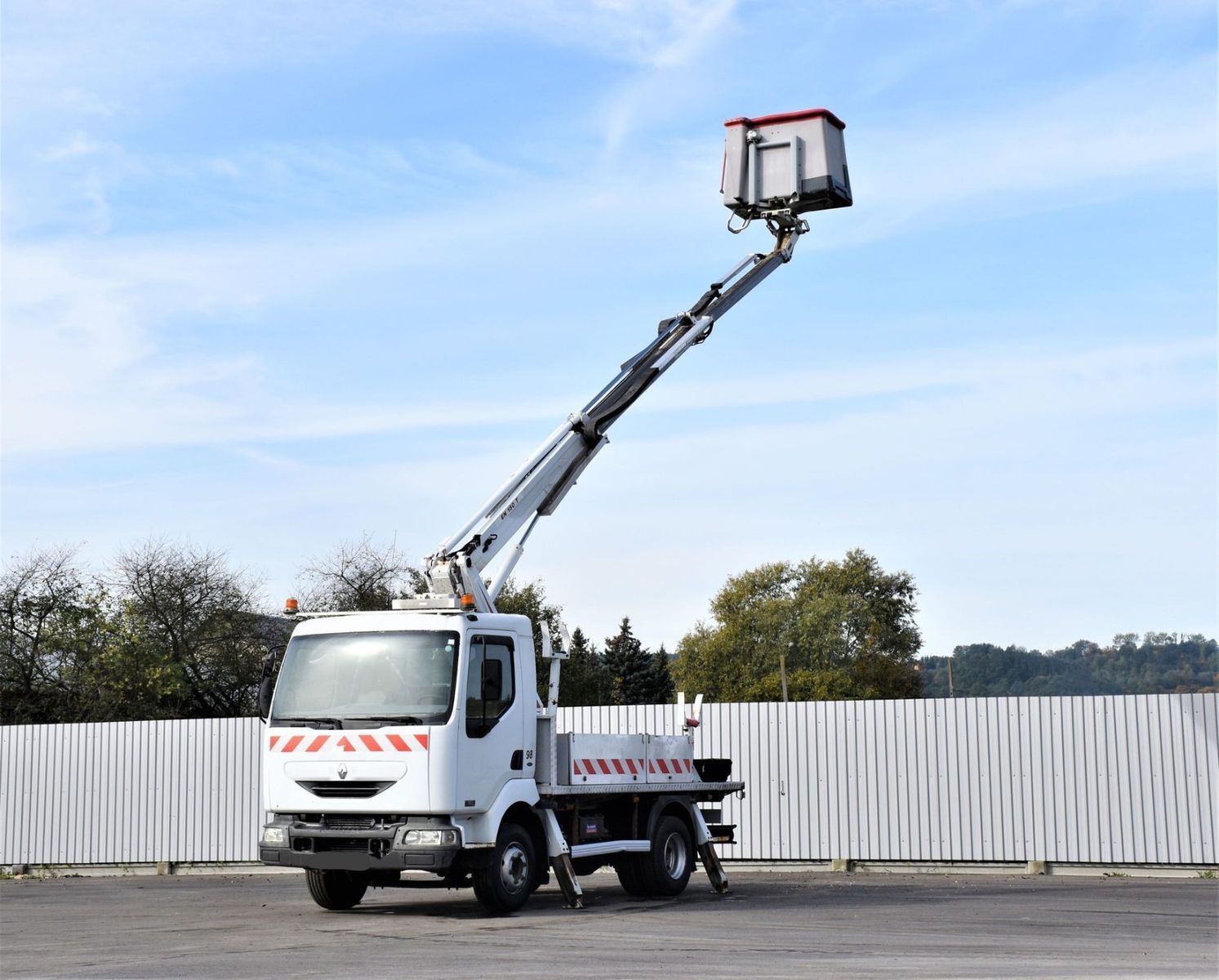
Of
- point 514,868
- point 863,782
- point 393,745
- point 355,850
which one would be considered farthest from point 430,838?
point 863,782

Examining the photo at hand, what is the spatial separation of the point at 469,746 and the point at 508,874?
1371mm

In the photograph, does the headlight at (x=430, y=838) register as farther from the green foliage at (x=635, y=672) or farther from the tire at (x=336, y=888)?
the green foliage at (x=635, y=672)

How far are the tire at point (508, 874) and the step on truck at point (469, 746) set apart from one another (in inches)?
0.7

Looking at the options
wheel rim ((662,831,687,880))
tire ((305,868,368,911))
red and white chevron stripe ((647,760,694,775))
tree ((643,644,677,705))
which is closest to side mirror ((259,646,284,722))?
tire ((305,868,368,911))

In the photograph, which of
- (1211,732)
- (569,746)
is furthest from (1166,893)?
(569,746)

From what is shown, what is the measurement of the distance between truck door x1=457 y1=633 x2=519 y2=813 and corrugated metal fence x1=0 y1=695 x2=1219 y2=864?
7492mm

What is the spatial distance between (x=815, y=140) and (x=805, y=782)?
900 cm

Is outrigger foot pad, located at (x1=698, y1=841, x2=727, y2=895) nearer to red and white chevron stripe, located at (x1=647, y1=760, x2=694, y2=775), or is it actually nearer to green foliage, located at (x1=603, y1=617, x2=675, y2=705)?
red and white chevron stripe, located at (x1=647, y1=760, x2=694, y2=775)

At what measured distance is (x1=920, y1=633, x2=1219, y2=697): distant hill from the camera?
77938 millimetres

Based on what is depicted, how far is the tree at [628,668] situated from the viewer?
86125 millimetres

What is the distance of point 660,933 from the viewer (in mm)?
11773

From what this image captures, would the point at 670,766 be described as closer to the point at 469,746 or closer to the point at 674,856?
the point at 674,856

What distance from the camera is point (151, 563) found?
148ft

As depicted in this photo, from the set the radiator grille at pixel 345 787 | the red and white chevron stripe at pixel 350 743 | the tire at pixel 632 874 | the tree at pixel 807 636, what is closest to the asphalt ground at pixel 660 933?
the tire at pixel 632 874
